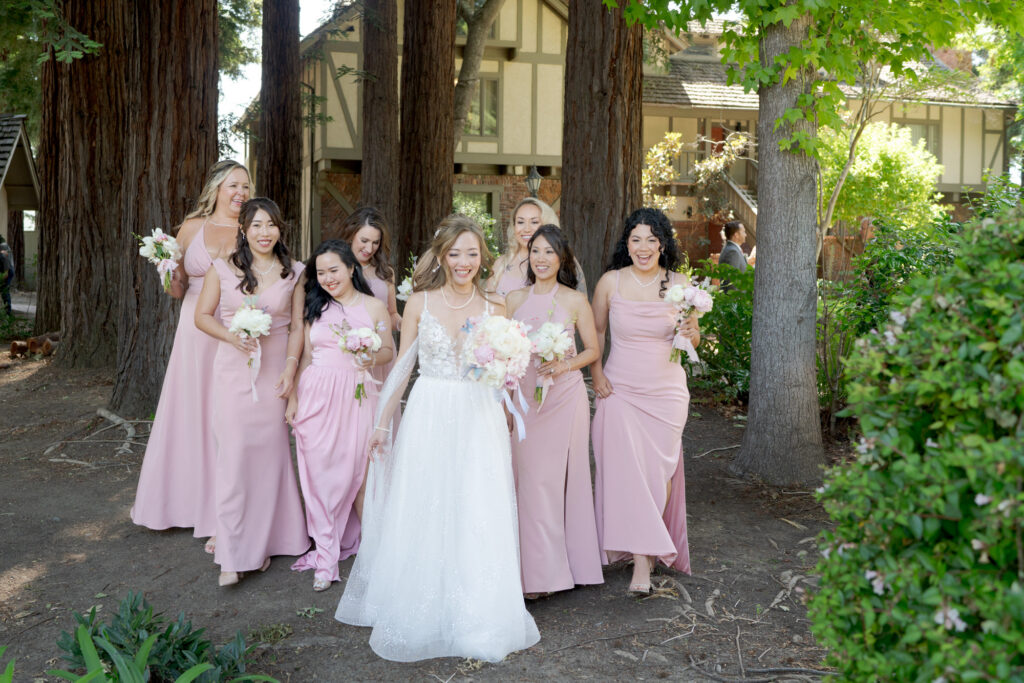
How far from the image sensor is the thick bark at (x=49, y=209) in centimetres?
1392

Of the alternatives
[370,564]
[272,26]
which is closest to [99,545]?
[370,564]

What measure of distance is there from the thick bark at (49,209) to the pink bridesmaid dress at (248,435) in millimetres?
10098

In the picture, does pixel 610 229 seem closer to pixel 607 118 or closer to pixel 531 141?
pixel 607 118

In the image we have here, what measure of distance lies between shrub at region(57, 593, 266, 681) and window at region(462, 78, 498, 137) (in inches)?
867

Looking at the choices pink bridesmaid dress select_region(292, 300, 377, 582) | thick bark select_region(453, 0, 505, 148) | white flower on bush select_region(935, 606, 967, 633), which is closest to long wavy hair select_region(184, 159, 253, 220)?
pink bridesmaid dress select_region(292, 300, 377, 582)

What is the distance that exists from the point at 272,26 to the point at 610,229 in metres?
7.44

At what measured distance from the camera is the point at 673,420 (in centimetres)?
522

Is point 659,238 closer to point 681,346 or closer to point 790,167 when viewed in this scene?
point 681,346

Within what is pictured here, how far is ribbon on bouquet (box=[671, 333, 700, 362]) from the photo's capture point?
16.7 ft

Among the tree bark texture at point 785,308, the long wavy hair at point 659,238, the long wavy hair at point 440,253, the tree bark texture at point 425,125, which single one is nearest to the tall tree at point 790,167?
the tree bark texture at point 785,308

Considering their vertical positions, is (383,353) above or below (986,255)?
below

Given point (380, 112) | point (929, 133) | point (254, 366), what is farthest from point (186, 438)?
point (929, 133)

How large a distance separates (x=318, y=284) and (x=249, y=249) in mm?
479

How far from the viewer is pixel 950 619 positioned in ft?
7.79
